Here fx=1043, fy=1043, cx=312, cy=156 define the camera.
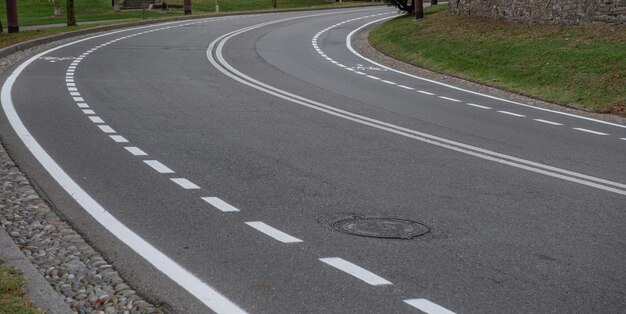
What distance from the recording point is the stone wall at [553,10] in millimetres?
27161

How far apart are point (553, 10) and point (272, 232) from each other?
75.4 ft

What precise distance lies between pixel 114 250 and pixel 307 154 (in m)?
4.78

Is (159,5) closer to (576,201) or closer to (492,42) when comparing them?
(492,42)

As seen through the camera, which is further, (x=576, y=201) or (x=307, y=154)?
(x=307, y=154)

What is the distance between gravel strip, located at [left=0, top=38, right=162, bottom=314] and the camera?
6.65 meters

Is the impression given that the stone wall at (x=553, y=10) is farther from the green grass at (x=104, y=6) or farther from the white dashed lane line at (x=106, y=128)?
the green grass at (x=104, y=6)

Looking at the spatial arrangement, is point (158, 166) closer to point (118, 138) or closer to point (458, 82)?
point (118, 138)

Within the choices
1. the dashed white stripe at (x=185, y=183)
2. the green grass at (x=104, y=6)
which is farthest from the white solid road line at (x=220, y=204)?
the green grass at (x=104, y=6)

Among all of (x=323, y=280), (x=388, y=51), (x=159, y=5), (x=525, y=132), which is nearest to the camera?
(x=323, y=280)

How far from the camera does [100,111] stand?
16359mm

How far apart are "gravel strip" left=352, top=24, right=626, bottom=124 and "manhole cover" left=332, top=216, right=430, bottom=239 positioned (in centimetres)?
945

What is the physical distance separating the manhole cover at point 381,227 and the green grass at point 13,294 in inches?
111

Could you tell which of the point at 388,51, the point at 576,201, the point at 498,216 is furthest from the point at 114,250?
the point at 388,51

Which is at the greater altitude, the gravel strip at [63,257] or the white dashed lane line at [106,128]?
the gravel strip at [63,257]
